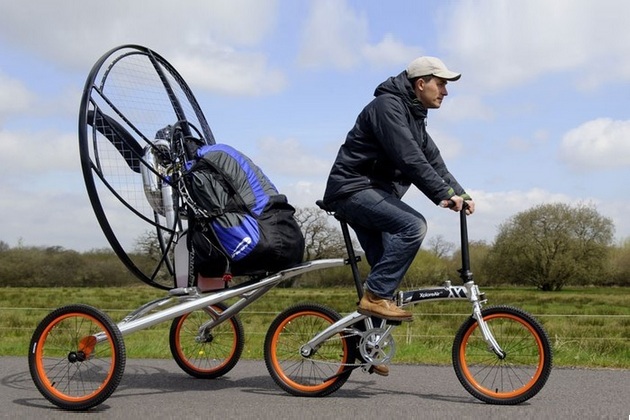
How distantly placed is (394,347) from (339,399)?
522 millimetres

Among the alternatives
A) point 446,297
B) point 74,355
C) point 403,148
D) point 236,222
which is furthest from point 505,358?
point 74,355

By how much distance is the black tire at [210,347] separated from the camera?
6.88 meters

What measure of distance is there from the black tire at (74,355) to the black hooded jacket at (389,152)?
1.80 metres

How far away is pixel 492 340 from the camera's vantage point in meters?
5.56

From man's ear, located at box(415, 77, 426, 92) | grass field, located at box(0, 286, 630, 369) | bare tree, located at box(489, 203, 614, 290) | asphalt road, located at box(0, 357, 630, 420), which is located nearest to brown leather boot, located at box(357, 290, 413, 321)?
asphalt road, located at box(0, 357, 630, 420)

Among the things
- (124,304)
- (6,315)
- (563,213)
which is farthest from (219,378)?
(563,213)

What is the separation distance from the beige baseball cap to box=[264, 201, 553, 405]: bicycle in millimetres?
1002

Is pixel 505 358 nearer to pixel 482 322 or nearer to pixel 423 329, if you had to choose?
pixel 482 322

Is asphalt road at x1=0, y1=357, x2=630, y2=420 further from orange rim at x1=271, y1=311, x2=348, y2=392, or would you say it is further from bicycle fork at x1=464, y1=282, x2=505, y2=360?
bicycle fork at x1=464, y1=282, x2=505, y2=360

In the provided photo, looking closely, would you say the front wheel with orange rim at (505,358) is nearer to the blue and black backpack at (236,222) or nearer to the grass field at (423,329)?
the blue and black backpack at (236,222)

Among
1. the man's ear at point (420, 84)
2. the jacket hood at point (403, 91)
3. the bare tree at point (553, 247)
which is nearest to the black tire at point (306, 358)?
the jacket hood at point (403, 91)

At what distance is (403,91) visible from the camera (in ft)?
18.8

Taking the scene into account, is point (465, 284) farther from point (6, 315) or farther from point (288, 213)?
point (6, 315)

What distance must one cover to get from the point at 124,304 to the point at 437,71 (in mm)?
30902
